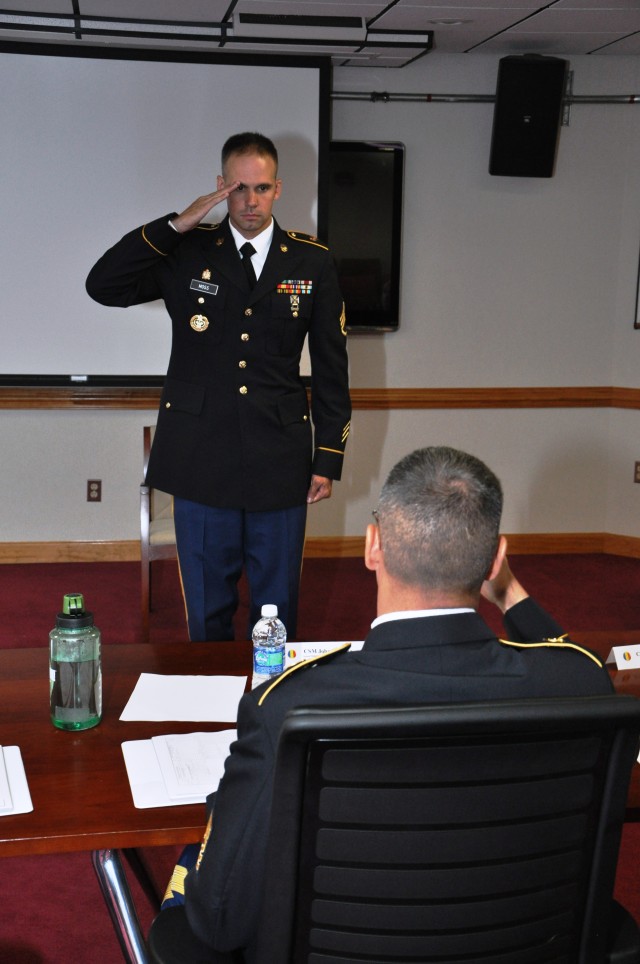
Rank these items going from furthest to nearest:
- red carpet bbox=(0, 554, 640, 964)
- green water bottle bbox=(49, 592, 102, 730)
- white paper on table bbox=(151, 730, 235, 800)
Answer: red carpet bbox=(0, 554, 640, 964)
green water bottle bbox=(49, 592, 102, 730)
white paper on table bbox=(151, 730, 235, 800)

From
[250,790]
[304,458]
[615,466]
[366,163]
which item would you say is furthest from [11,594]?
[250,790]

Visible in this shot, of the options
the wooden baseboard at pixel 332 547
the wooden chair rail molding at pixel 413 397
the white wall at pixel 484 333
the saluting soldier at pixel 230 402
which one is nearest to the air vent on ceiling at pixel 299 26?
the white wall at pixel 484 333

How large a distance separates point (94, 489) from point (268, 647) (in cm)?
342

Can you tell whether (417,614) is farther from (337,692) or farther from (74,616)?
(74,616)

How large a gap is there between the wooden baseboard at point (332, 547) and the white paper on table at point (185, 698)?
3.33 metres

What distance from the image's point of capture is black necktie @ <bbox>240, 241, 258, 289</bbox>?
290cm

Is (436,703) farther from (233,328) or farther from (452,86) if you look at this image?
(452,86)

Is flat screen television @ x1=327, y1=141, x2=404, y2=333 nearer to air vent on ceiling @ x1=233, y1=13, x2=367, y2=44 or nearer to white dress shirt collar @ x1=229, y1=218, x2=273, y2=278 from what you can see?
air vent on ceiling @ x1=233, y1=13, x2=367, y2=44

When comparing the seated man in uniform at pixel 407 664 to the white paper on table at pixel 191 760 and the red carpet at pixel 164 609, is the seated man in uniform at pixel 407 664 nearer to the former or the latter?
the white paper on table at pixel 191 760

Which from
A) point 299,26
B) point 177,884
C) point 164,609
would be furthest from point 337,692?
point 299,26

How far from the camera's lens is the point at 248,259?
9.54 feet

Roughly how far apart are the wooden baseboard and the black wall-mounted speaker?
1886 millimetres

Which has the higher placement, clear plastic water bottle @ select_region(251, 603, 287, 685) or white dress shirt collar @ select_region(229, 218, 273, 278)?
white dress shirt collar @ select_region(229, 218, 273, 278)

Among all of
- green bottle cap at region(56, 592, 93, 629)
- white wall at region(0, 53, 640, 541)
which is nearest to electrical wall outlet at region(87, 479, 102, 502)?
white wall at region(0, 53, 640, 541)
